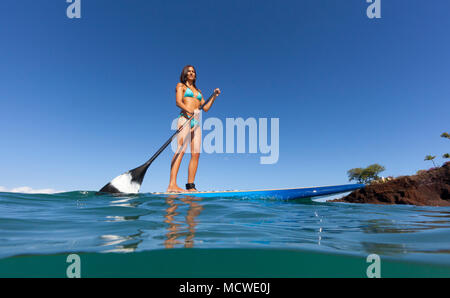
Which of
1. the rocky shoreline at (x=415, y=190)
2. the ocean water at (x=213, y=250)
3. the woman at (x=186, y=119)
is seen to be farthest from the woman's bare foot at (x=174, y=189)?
the rocky shoreline at (x=415, y=190)

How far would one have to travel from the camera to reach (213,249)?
1.67 meters

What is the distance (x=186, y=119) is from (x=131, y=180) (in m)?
2.26

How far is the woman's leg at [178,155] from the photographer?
6148 mm

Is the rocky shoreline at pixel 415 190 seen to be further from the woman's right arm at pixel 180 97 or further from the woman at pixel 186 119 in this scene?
the woman's right arm at pixel 180 97

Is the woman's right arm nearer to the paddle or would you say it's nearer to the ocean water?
the paddle

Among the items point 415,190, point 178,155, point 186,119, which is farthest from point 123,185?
point 415,190

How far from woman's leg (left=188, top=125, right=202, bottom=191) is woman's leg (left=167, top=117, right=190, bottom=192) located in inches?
7.8

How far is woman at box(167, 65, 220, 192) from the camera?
620 centimetres

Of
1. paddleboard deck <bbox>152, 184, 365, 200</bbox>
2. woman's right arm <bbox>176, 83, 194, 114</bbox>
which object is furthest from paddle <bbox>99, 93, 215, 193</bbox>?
paddleboard deck <bbox>152, 184, 365, 200</bbox>

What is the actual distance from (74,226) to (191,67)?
5465mm

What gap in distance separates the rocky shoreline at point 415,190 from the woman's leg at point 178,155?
11.5 meters

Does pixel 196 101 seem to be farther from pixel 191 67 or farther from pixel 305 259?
pixel 305 259
